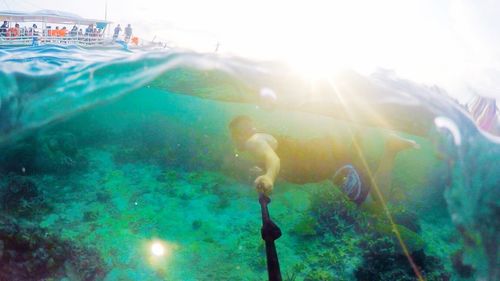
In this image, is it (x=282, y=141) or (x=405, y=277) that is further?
(x=282, y=141)

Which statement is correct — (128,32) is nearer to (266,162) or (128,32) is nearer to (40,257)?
(40,257)

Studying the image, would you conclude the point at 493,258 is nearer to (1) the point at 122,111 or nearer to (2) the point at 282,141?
(2) the point at 282,141

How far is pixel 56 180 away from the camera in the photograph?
558 inches

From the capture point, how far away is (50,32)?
18.7 metres

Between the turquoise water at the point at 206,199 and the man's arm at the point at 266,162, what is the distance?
653 centimetres

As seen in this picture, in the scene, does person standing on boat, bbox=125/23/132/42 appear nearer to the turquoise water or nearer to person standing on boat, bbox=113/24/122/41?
person standing on boat, bbox=113/24/122/41

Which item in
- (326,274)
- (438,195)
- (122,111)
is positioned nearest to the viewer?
(326,274)

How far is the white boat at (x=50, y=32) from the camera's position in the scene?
684 inches

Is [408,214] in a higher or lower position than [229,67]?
lower

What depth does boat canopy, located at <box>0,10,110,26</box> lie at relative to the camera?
19438 millimetres

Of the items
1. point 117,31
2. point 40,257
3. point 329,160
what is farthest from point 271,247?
point 117,31

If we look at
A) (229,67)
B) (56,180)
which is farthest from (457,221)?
(56,180)

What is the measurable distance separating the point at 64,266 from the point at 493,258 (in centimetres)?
1491

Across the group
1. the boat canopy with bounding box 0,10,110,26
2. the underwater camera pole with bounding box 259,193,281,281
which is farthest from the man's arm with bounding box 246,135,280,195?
the boat canopy with bounding box 0,10,110,26
